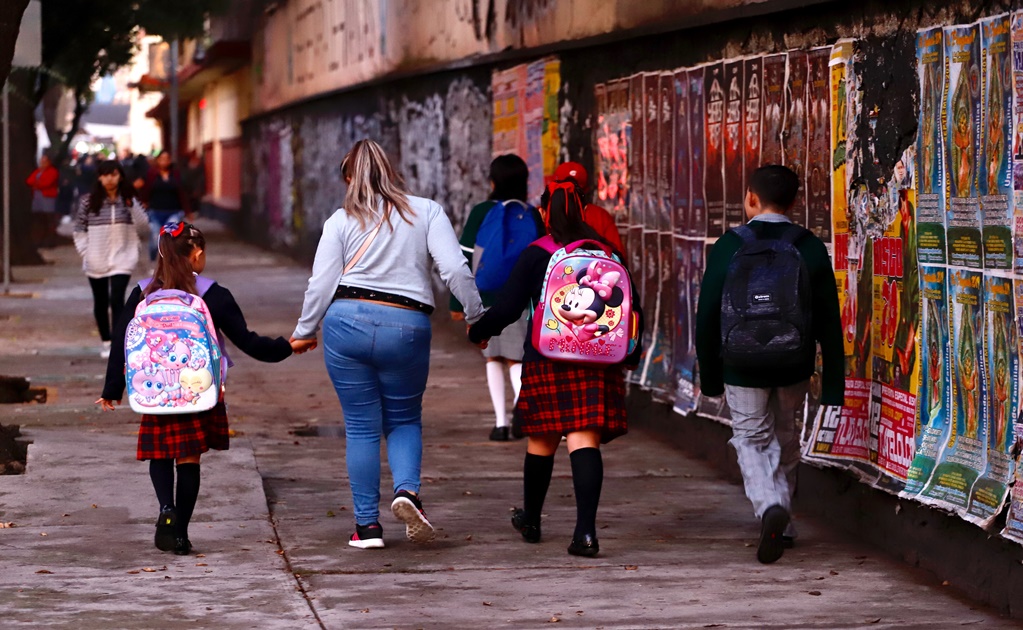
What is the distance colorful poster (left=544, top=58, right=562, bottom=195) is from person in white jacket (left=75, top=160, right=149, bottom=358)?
327cm

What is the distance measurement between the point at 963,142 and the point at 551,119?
7076 millimetres

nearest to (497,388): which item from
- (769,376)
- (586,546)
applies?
(586,546)

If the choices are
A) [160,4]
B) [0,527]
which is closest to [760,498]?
[0,527]

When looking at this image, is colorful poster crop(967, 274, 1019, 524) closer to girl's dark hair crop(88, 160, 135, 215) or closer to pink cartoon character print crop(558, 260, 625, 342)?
pink cartoon character print crop(558, 260, 625, 342)

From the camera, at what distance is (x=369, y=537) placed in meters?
7.78

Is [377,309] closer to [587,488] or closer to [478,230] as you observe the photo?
[587,488]

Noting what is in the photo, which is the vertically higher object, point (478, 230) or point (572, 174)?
point (572, 174)

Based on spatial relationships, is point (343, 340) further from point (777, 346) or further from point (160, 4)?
point (160, 4)

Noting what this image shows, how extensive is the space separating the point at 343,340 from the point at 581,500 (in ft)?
3.94

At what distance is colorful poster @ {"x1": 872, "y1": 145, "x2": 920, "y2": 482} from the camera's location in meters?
7.57

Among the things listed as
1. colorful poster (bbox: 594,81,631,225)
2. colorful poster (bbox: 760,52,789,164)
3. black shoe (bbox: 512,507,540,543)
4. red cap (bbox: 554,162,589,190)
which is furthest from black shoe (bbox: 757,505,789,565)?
colorful poster (bbox: 594,81,631,225)

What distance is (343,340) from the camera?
7.58 m

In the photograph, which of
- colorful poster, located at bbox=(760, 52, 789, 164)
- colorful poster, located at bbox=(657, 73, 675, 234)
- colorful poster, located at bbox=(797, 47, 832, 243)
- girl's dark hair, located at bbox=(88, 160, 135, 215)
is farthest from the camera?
girl's dark hair, located at bbox=(88, 160, 135, 215)

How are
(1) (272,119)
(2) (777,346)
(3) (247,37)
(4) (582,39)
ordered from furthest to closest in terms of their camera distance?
(3) (247,37) → (1) (272,119) → (4) (582,39) → (2) (777,346)
